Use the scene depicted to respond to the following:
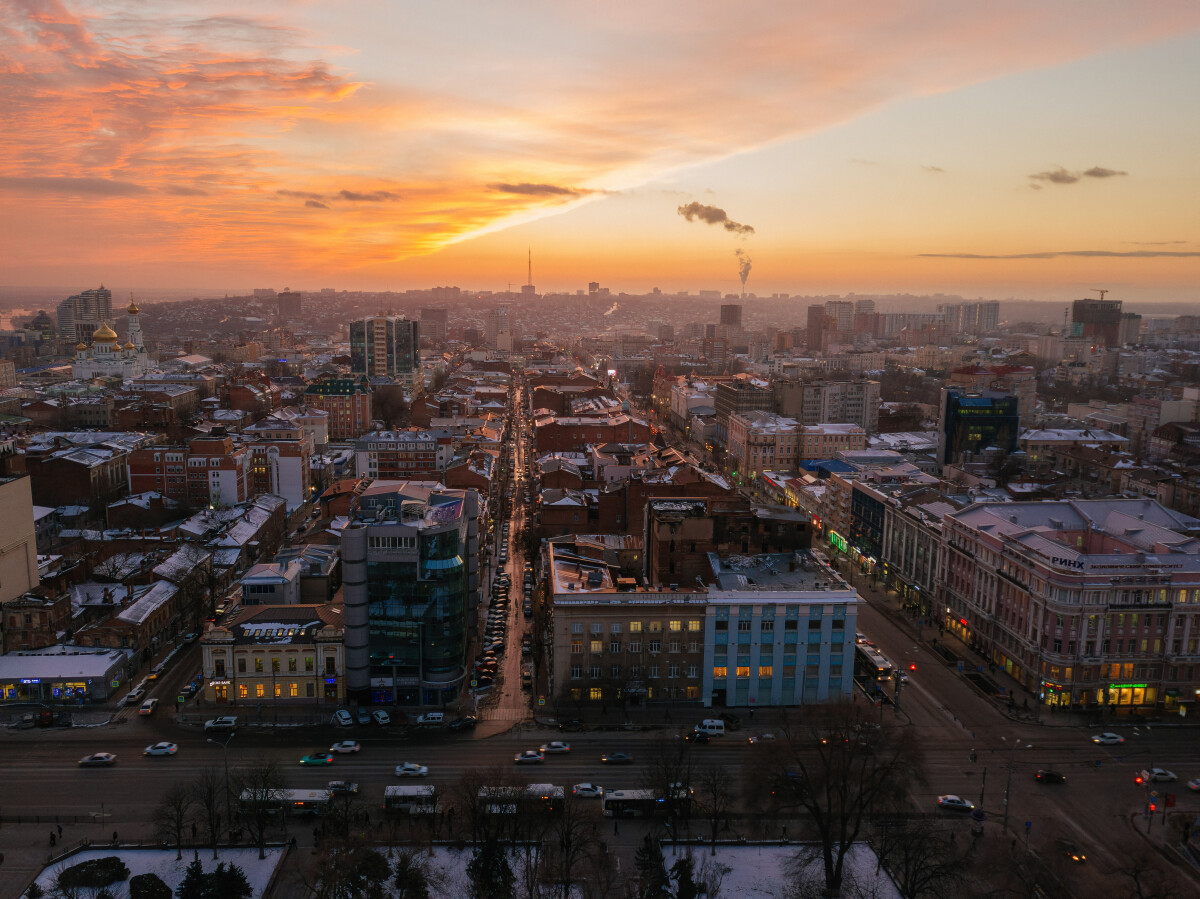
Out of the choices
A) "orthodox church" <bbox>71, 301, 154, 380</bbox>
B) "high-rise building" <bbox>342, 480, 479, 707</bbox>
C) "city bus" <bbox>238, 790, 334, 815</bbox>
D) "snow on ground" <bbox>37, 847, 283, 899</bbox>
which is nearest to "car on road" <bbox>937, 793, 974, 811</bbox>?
"high-rise building" <bbox>342, 480, 479, 707</bbox>

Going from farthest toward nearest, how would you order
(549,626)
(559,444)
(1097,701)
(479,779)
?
(559,444) → (549,626) → (1097,701) → (479,779)

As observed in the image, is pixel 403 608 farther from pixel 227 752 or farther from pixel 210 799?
pixel 210 799

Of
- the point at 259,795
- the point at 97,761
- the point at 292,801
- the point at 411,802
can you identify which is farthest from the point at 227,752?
the point at 411,802

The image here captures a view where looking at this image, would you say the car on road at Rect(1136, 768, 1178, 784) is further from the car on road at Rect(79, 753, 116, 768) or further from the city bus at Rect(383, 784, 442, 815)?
the car on road at Rect(79, 753, 116, 768)

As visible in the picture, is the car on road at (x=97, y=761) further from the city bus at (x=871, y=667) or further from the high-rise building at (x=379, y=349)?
the high-rise building at (x=379, y=349)

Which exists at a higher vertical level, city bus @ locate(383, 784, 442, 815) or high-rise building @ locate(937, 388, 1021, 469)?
high-rise building @ locate(937, 388, 1021, 469)

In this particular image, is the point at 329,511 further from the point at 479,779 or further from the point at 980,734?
the point at 980,734

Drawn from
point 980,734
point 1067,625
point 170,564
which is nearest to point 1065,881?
point 980,734

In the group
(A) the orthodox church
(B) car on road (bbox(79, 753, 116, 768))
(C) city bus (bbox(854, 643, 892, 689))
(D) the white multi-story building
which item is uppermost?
(A) the orthodox church
